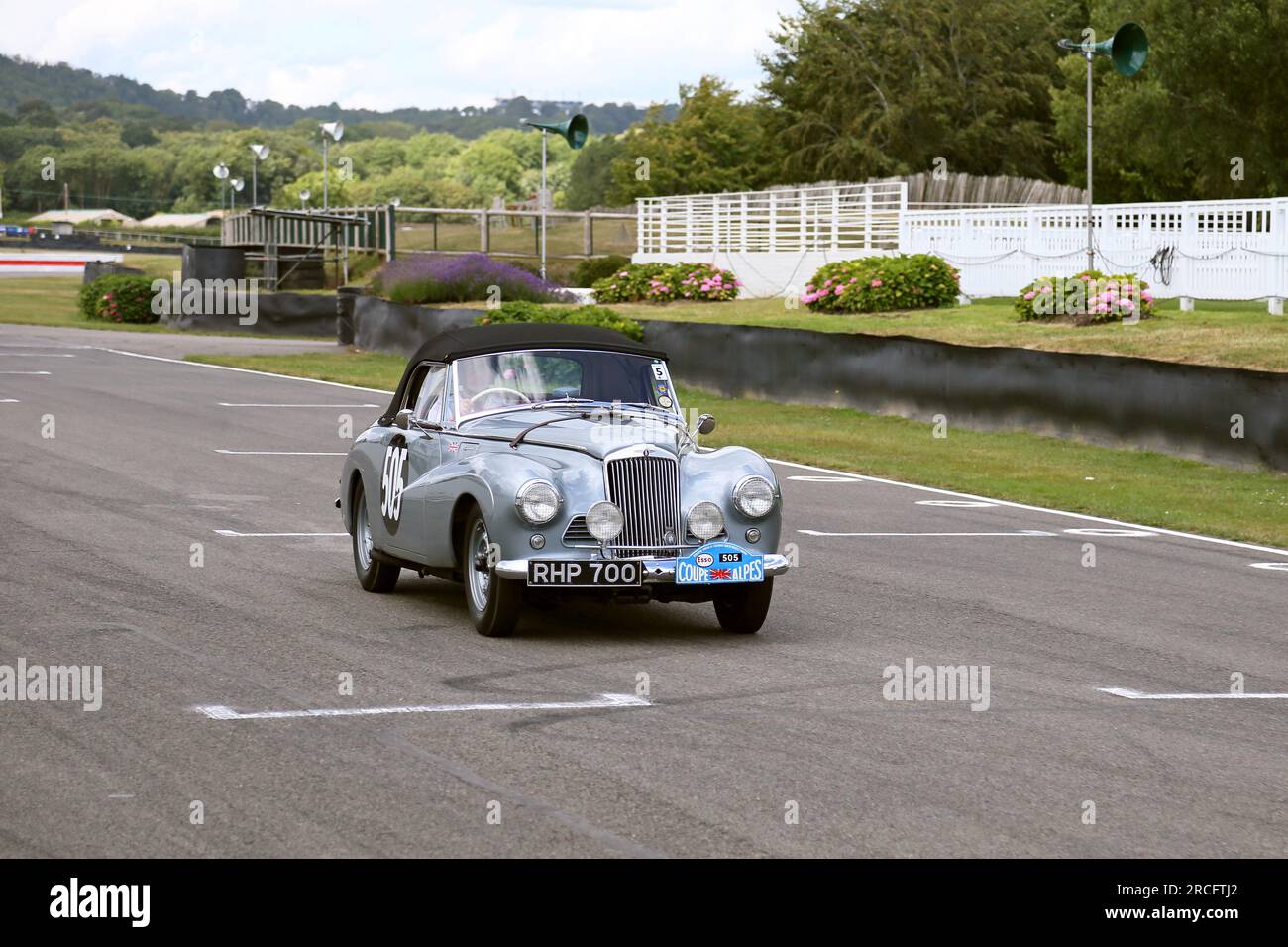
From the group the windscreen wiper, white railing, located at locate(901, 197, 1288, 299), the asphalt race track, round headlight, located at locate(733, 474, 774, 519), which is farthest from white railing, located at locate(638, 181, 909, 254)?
round headlight, located at locate(733, 474, 774, 519)

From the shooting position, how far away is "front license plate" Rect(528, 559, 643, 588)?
10078 mm

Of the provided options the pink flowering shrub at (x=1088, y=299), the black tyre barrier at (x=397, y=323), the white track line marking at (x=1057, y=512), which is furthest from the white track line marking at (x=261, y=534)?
the black tyre barrier at (x=397, y=323)

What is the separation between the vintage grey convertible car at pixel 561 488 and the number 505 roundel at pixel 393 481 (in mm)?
14

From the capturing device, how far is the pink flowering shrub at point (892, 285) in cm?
3409

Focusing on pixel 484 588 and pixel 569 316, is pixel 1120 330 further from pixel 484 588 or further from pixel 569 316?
pixel 484 588

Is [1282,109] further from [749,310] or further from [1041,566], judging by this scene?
[1041,566]

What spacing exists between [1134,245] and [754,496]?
2298cm

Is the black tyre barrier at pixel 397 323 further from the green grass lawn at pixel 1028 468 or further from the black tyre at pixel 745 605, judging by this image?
the black tyre at pixel 745 605

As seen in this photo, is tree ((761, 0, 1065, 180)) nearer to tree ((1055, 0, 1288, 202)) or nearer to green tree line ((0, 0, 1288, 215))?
green tree line ((0, 0, 1288, 215))

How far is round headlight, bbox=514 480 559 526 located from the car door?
114 cm

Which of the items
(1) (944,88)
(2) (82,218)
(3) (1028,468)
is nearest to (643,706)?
(3) (1028,468)
